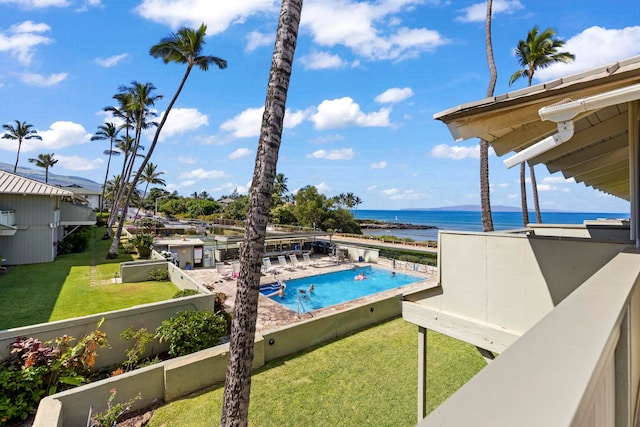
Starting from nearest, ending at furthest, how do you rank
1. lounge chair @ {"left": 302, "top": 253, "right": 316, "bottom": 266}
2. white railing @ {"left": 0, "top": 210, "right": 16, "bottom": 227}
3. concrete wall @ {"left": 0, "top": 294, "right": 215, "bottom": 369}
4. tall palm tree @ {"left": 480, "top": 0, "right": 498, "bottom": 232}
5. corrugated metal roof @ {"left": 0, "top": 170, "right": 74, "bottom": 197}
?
concrete wall @ {"left": 0, "top": 294, "right": 215, "bottom": 369} → tall palm tree @ {"left": 480, "top": 0, "right": 498, "bottom": 232} → white railing @ {"left": 0, "top": 210, "right": 16, "bottom": 227} → corrugated metal roof @ {"left": 0, "top": 170, "right": 74, "bottom": 197} → lounge chair @ {"left": 302, "top": 253, "right": 316, "bottom": 266}

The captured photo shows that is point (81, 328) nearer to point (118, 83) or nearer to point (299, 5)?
point (299, 5)

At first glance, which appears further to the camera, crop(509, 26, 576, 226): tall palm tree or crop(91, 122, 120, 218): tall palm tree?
crop(91, 122, 120, 218): tall palm tree

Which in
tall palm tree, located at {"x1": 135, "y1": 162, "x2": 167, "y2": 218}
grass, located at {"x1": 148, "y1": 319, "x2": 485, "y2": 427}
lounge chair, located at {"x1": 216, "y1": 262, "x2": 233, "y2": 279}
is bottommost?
grass, located at {"x1": 148, "y1": 319, "x2": 485, "y2": 427}

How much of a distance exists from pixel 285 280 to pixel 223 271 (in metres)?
3.78

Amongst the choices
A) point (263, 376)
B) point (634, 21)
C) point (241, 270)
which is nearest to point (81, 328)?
point (263, 376)

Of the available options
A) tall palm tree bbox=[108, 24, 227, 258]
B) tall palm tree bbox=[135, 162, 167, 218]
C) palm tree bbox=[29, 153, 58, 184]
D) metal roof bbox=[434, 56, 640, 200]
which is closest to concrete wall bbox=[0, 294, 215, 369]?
metal roof bbox=[434, 56, 640, 200]

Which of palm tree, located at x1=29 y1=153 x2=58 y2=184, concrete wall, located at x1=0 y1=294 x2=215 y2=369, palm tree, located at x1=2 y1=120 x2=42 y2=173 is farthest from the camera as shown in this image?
palm tree, located at x1=29 y1=153 x2=58 y2=184

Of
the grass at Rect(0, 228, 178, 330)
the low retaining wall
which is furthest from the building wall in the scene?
the low retaining wall

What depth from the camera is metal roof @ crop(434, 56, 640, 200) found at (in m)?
2.44

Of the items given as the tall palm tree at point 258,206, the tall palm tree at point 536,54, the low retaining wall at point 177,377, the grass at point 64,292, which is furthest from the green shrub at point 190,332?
the tall palm tree at point 536,54

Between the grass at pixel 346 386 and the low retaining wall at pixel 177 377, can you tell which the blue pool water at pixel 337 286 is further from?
the grass at pixel 346 386

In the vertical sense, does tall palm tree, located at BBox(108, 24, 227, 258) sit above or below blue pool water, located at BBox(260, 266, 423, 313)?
above

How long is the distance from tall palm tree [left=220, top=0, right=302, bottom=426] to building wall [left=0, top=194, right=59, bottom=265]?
60.9 ft

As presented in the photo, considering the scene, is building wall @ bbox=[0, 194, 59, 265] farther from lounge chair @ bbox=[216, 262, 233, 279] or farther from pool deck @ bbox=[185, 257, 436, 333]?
lounge chair @ bbox=[216, 262, 233, 279]
